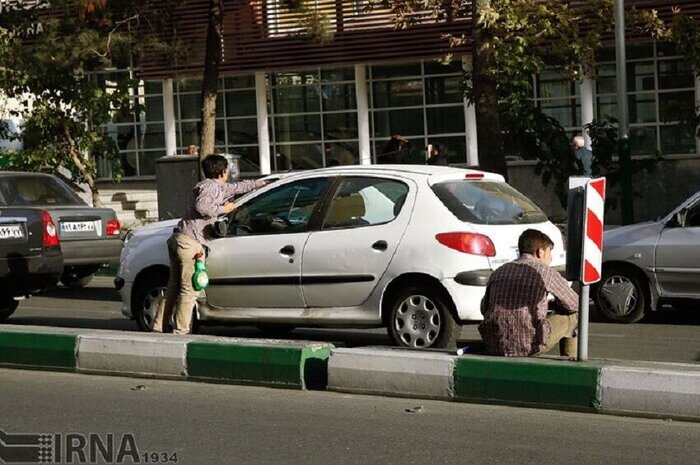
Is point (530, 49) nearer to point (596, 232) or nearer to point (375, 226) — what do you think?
point (375, 226)

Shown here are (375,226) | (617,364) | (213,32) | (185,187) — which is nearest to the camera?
(617,364)

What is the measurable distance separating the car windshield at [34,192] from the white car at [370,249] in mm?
6589

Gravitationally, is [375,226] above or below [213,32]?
below

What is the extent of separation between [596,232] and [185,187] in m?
20.6

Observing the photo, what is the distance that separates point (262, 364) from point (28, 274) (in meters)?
4.52

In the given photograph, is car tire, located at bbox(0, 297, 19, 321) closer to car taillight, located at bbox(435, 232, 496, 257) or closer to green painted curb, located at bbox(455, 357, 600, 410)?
car taillight, located at bbox(435, 232, 496, 257)

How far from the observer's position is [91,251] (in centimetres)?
1902

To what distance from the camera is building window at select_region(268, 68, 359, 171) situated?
30016 mm

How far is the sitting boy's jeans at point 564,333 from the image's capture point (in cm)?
993

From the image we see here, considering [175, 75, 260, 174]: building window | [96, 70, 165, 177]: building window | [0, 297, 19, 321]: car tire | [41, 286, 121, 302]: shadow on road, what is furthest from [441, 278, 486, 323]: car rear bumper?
[96, 70, 165, 177]: building window

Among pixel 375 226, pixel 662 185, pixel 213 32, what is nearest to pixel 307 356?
pixel 375 226

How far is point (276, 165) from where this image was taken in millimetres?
30844

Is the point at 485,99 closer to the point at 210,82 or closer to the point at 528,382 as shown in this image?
the point at 210,82

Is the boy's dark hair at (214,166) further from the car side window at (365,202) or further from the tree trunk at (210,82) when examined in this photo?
the tree trunk at (210,82)
